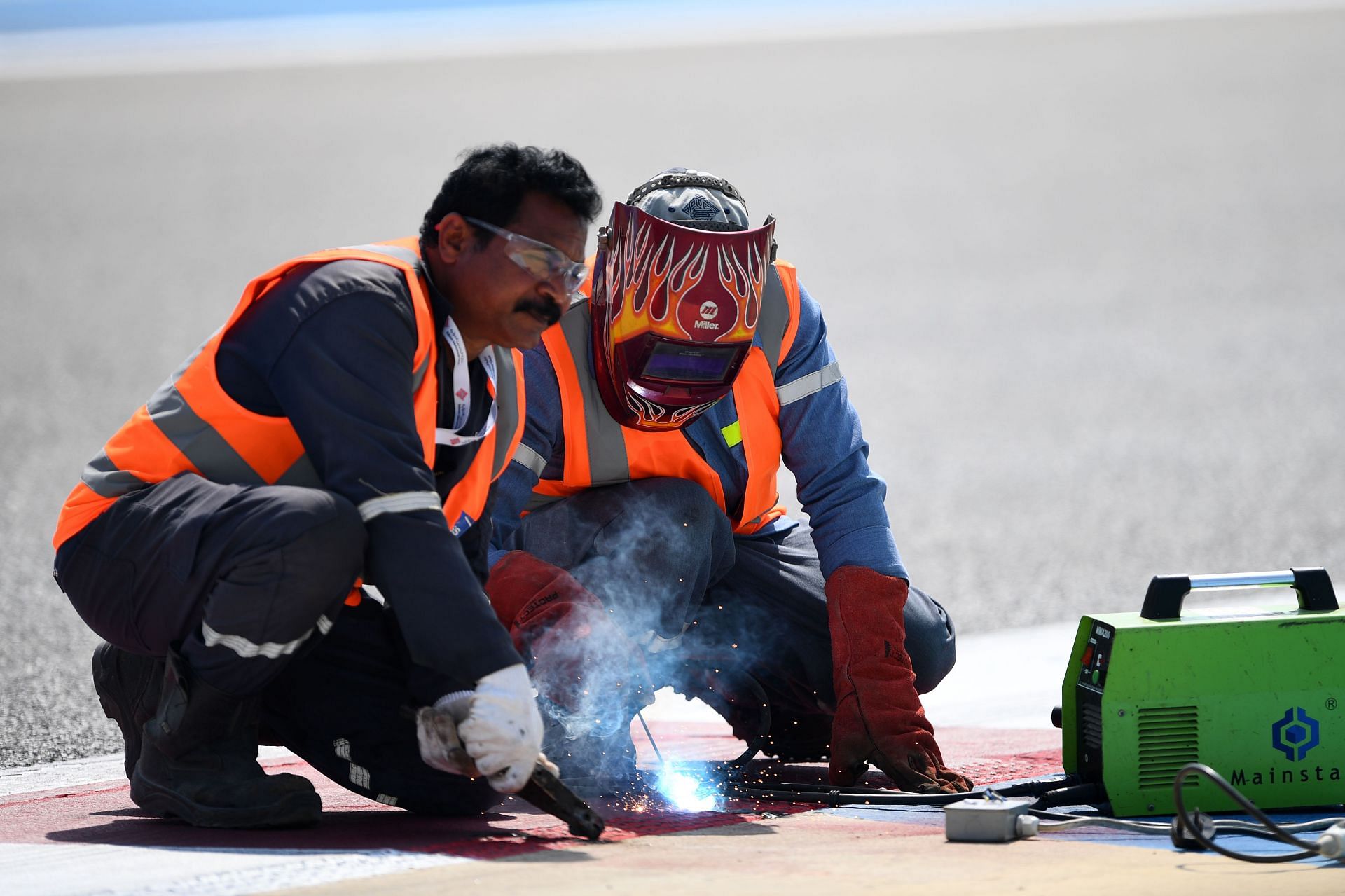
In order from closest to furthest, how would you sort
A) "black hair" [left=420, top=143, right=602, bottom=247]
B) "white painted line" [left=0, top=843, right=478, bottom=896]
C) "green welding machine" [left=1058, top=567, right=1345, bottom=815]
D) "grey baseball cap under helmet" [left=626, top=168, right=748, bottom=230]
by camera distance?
"white painted line" [left=0, top=843, right=478, bottom=896], "black hair" [left=420, top=143, right=602, bottom=247], "green welding machine" [left=1058, top=567, right=1345, bottom=815], "grey baseball cap under helmet" [left=626, top=168, right=748, bottom=230]

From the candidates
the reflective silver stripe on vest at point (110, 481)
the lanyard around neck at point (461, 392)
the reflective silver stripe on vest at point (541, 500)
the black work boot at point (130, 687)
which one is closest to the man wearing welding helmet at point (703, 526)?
the reflective silver stripe on vest at point (541, 500)

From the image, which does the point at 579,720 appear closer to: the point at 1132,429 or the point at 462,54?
the point at 1132,429

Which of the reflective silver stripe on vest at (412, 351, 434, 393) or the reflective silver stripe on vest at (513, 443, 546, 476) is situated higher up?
the reflective silver stripe on vest at (412, 351, 434, 393)

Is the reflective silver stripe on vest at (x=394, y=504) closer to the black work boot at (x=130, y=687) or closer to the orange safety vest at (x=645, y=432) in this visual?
the black work boot at (x=130, y=687)

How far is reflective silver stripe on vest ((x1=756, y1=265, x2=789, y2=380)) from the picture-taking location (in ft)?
12.7

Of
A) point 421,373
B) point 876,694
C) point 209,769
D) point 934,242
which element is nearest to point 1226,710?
point 876,694

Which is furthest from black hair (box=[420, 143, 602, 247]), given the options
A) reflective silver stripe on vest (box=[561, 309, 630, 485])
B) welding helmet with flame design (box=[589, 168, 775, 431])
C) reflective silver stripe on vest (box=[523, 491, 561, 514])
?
reflective silver stripe on vest (box=[523, 491, 561, 514])

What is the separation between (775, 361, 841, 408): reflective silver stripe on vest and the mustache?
87 centimetres

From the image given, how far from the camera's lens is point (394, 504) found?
9.16ft

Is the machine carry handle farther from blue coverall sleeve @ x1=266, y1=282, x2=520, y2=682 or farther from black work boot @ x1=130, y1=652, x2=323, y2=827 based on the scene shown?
black work boot @ x1=130, y1=652, x2=323, y2=827

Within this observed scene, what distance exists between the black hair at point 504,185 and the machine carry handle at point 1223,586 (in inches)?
53.4

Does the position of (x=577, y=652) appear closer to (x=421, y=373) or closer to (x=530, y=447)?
(x=530, y=447)

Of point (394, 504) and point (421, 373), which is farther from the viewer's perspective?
point (421, 373)

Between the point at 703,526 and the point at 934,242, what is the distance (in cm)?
1682
